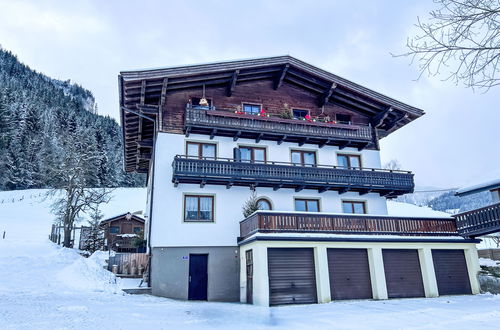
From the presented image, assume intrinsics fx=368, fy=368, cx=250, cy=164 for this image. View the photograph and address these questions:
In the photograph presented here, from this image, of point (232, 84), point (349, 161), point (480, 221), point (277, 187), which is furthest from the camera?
point (349, 161)

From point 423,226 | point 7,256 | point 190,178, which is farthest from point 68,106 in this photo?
point 423,226

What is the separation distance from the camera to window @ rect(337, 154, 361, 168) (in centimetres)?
2492

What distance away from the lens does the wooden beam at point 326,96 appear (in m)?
24.8

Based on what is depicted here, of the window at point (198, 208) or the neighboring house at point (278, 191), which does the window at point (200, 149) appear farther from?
the window at point (198, 208)

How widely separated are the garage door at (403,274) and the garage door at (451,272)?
3.69 ft

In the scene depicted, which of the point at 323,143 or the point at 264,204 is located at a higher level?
the point at 323,143

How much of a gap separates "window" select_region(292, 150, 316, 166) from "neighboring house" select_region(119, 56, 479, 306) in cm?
7

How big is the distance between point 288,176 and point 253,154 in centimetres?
278

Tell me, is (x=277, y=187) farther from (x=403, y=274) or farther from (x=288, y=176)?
(x=403, y=274)

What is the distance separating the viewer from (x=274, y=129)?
74.2ft

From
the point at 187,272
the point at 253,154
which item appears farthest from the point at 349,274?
the point at 253,154

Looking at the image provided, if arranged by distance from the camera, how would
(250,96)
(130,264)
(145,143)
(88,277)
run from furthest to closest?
(145,143) → (250,96) → (130,264) → (88,277)

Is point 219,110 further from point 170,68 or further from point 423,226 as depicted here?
point 423,226

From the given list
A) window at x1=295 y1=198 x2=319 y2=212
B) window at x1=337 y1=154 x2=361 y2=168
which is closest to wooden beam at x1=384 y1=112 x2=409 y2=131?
window at x1=337 y1=154 x2=361 y2=168
